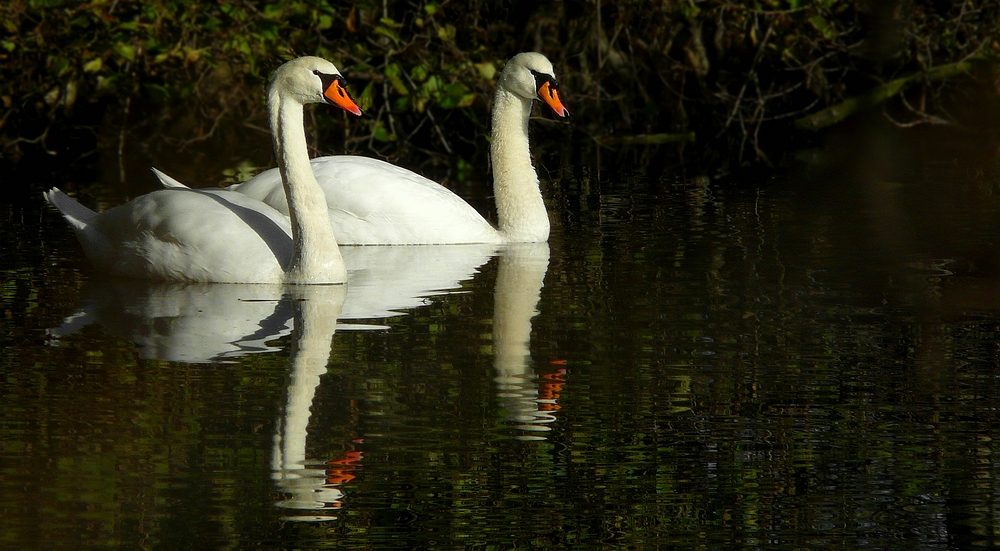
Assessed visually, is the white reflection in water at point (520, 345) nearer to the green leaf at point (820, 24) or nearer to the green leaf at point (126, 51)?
the green leaf at point (126, 51)

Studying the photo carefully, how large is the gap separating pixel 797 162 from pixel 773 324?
25.8 feet

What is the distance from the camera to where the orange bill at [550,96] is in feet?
34.6

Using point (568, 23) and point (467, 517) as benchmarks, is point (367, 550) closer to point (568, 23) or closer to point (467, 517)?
point (467, 517)

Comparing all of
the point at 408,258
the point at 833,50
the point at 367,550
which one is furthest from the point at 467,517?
the point at 833,50

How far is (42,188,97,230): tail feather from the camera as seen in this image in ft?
30.6

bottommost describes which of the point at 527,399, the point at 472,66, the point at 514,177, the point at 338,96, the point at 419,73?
the point at 527,399

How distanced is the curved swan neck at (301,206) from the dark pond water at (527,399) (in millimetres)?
143

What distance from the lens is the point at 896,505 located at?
471cm

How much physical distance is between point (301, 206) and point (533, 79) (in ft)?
9.13

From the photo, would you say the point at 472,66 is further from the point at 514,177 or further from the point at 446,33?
the point at 514,177

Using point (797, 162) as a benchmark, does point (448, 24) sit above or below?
above

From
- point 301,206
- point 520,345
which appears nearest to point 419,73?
point 301,206

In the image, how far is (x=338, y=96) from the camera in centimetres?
848

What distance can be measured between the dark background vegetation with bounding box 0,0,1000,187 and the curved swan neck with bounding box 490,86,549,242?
196 cm
